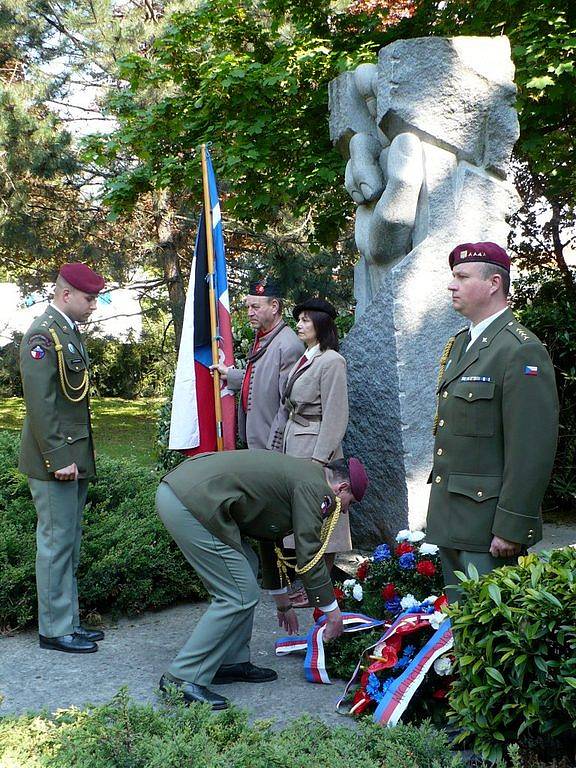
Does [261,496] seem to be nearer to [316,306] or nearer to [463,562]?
[463,562]

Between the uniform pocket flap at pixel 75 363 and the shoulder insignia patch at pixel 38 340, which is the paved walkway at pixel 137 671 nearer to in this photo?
the uniform pocket flap at pixel 75 363

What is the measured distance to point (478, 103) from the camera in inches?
209

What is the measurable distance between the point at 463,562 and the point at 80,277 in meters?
2.60

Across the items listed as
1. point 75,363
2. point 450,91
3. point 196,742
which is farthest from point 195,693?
point 450,91

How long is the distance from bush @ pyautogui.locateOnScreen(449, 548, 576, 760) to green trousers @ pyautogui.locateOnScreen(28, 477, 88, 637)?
246 cm

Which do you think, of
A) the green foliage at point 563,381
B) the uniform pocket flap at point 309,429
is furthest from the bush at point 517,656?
the green foliage at point 563,381

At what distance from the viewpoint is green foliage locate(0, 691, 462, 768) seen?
2.77 metres

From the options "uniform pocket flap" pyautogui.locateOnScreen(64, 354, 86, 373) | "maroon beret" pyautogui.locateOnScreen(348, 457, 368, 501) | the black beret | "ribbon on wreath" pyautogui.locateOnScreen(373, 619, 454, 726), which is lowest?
"ribbon on wreath" pyautogui.locateOnScreen(373, 619, 454, 726)

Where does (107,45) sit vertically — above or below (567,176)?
above

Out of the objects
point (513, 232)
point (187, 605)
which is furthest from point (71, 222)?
point (187, 605)

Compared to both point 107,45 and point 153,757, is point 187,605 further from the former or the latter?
point 107,45

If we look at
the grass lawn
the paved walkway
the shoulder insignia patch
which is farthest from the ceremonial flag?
the grass lawn

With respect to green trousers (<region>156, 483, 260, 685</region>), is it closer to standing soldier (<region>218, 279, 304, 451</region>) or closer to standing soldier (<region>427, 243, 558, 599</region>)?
standing soldier (<region>427, 243, 558, 599</region>)

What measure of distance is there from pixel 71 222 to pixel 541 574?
1201cm
